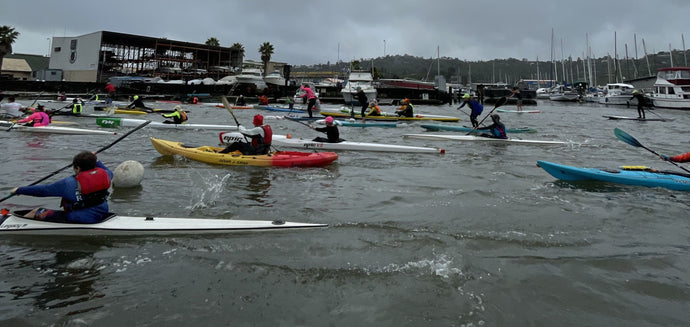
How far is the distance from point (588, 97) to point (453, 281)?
71762mm

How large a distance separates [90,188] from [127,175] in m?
2.98

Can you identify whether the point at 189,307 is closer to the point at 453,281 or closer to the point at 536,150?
the point at 453,281

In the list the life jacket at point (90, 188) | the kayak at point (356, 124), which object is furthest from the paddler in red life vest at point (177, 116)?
the life jacket at point (90, 188)

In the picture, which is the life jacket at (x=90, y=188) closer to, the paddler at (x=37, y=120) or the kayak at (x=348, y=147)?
the kayak at (x=348, y=147)

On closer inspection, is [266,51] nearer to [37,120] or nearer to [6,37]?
[6,37]

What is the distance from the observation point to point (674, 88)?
4072cm

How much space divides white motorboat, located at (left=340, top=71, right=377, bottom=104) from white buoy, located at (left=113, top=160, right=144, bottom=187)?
34.4 meters

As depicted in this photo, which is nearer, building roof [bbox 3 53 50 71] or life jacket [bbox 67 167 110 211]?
life jacket [bbox 67 167 110 211]

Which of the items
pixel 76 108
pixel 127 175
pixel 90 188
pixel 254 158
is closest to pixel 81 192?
pixel 90 188

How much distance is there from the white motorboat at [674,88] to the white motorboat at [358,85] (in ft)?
97.9

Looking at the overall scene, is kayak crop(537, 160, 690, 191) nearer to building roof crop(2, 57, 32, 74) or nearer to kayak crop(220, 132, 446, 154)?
kayak crop(220, 132, 446, 154)

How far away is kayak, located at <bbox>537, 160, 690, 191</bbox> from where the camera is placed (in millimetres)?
7875

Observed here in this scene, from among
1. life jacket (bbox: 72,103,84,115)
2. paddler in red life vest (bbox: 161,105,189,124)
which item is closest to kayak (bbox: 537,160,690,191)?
paddler in red life vest (bbox: 161,105,189,124)

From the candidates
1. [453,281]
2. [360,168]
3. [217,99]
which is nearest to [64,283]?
[453,281]
